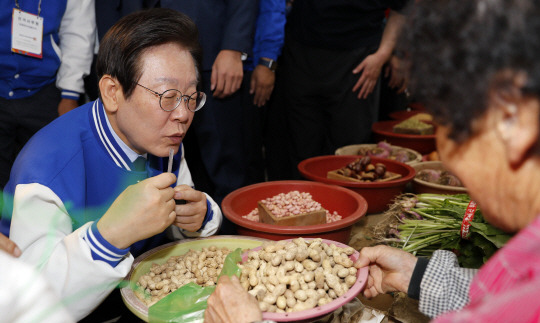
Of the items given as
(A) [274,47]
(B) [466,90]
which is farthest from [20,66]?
(B) [466,90]

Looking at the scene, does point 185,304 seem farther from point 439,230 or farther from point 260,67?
point 260,67

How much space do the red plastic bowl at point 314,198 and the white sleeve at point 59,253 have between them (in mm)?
428

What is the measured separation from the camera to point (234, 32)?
6.95 feet

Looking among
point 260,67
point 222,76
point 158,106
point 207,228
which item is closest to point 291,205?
point 207,228

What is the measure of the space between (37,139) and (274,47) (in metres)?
1.57

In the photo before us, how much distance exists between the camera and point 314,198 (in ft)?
5.85

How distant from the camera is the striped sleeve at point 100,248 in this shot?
41.0 inches

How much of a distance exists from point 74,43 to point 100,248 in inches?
61.8

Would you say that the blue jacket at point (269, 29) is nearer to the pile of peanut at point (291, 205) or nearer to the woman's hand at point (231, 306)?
the pile of peanut at point (291, 205)

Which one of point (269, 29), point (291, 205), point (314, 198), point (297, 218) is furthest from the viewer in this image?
point (269, 29)

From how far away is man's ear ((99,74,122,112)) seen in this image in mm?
1313

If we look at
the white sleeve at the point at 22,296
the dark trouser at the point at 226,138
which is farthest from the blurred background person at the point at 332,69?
the white sleeve at the point at 22,296

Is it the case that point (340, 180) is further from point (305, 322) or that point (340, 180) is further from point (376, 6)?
point (376, 6)

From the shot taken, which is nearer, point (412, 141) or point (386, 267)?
point (386, 267)
